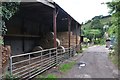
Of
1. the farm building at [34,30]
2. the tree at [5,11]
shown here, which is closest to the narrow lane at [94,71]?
the farm building at [34,30]

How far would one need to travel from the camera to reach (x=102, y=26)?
6856 cm

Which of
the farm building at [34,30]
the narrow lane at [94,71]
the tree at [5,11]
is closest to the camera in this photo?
the tree at [5,11]

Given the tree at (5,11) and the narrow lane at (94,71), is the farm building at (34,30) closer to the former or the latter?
the narrow lane at (94,71)

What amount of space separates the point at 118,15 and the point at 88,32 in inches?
2022

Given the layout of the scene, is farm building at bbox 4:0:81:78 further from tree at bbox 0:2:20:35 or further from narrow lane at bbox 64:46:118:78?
tree at bbox 0:2:20:35

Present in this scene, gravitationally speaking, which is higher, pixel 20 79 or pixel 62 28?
pixel 62 28

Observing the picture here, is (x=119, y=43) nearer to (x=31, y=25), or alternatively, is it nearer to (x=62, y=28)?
(x=31, y=25)

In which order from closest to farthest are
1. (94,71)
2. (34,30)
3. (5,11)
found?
(5,11), (94,71), (34,30)

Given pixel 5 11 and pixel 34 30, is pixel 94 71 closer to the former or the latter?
pixel 5 11

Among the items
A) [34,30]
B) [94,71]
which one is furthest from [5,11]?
[34,30]

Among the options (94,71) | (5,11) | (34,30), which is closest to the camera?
(5,11)

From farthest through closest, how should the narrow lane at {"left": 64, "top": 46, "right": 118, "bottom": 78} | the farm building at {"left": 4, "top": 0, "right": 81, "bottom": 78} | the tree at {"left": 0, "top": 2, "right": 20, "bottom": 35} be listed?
the farm building at {"left": 4, "top": 0, "right": 81, "bottom": 78}, the narrow lane at {"left": 64, "top": 46, "right": 118, "bottom": 78}, the tree at {"left": 0, "top": 2, "right": 20, "bottom": 35}

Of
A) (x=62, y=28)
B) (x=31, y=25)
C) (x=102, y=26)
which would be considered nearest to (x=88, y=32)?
(x=102, y=26)

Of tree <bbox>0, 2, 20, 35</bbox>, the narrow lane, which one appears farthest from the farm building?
tree <bbox>0, 2, 20, 35</bbox>
